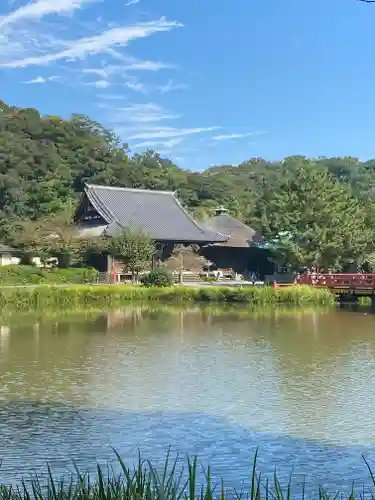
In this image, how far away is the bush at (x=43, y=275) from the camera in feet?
84.5

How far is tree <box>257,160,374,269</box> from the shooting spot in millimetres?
26859

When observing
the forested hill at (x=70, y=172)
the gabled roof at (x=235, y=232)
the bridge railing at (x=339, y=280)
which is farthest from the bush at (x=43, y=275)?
the bridge railing at (x=339, y=280)

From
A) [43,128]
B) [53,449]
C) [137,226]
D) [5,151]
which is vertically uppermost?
[43,128]

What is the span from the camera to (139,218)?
33.2m

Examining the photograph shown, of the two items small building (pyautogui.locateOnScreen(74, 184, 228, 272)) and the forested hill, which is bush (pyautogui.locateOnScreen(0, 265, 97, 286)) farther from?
the forested hill

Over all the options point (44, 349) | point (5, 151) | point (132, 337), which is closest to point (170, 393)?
point (44, 349)

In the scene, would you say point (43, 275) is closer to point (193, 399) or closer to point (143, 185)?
point (193, 399)

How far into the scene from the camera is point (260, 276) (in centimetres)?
3391

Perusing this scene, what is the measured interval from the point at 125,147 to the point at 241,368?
175 ft

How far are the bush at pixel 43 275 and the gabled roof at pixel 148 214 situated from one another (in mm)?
3229

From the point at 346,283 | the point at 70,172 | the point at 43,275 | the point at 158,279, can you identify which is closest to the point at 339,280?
the point at 346,283

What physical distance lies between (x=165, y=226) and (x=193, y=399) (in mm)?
24410

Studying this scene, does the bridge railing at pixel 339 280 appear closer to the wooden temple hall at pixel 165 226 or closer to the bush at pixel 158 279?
the bush at pixel 158 279

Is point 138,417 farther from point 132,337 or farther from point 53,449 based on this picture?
point 132,337
